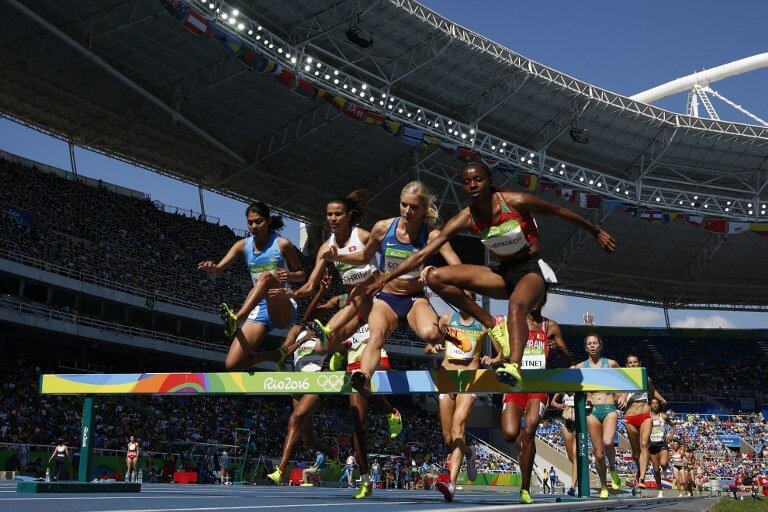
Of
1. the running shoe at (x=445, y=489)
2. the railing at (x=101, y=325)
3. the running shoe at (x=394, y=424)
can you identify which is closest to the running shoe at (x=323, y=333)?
the running shoe at (x=394, y=424)

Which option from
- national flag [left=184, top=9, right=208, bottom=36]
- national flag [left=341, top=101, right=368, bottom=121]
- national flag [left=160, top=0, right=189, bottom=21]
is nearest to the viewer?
national flag [left=160, top=0, right=189, bottom=21]

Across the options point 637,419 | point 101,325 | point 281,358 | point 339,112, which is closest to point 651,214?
point 339,112

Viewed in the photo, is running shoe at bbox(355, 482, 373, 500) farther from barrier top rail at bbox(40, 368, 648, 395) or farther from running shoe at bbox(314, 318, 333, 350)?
running shoe at bbox(314, 318, 333, 350)

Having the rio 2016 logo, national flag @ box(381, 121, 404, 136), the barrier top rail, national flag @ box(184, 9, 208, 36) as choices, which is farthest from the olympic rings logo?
national flag @ box(381, 121, 404, 136)

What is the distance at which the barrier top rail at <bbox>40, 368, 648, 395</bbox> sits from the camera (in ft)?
23.7

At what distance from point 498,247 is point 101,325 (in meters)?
27.9

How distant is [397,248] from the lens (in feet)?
29.0

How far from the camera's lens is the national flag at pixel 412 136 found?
108 feet

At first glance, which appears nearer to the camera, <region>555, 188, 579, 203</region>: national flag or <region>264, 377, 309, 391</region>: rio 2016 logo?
<region>264, 377, 309, 391</region>: rio 2016 logo

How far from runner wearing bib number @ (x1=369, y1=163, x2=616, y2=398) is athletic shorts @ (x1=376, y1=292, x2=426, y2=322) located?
1.13 meters

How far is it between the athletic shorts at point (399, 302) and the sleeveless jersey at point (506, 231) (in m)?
1.56

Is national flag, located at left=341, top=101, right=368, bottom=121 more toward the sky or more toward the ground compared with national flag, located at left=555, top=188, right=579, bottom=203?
more toward the sky

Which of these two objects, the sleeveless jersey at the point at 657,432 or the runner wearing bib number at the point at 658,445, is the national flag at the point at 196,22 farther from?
the sleeveless jersey at the point at 657,432

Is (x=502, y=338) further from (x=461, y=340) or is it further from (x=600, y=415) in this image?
(x=600, y=415)
